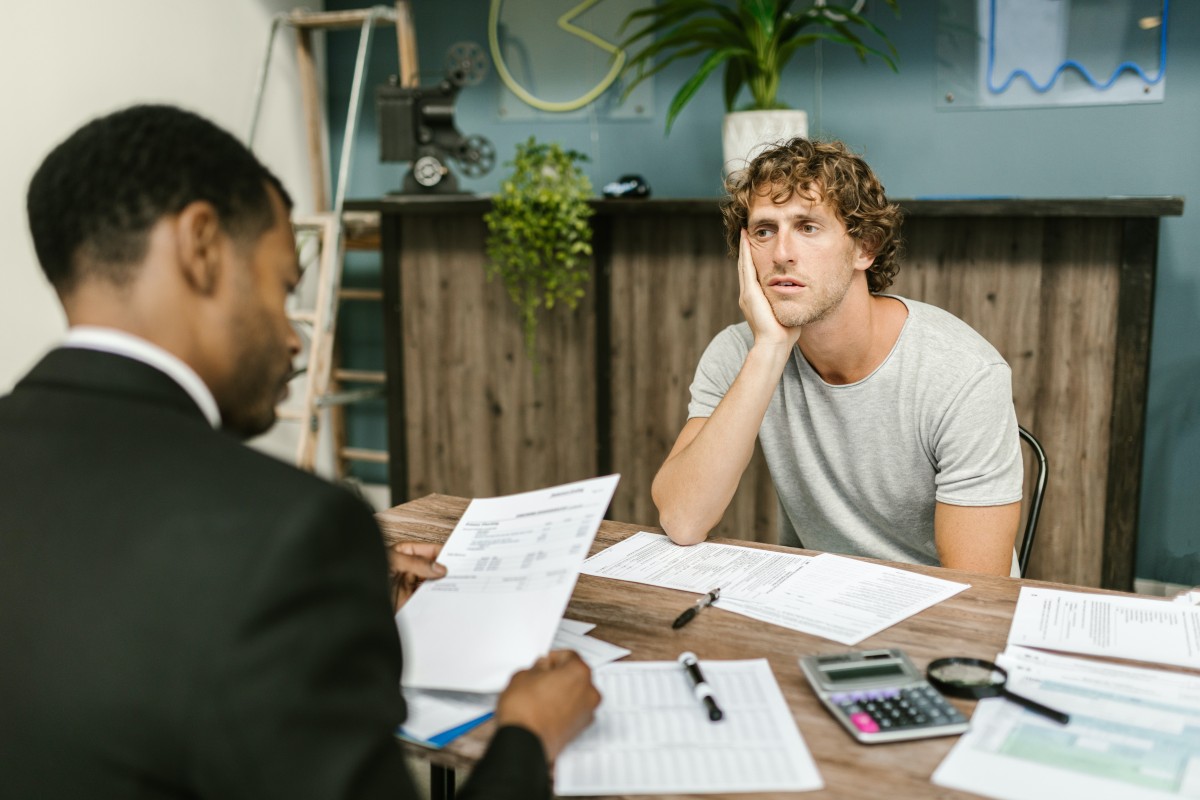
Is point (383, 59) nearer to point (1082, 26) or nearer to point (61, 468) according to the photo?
point (1082, 26)

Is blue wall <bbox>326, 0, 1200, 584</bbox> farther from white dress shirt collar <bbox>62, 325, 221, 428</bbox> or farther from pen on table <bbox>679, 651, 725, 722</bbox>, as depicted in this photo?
white dress shirt collar <bbox>62, 325, 221, 428</bbox>

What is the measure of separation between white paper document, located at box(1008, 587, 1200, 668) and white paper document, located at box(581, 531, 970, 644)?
11 centimetres

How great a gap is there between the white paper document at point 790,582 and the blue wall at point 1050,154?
186 centimetres

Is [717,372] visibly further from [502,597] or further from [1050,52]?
[1050,52]

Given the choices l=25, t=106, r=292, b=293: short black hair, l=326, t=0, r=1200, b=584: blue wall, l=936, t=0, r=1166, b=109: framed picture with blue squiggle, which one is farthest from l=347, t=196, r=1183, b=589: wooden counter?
l=25, t=106, r=292, b=293: short black hair

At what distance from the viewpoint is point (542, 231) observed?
3.01 m

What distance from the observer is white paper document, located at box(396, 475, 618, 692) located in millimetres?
1020

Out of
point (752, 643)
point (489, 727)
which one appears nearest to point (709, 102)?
point (752, 643)

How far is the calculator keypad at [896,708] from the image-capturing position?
952 millimetres

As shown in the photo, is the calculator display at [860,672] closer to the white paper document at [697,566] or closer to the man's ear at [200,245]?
the white paper document at [697,566]

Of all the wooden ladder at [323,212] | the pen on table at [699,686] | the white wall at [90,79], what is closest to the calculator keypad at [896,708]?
the pen on table at [699,686]

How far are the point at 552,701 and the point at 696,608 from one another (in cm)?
36

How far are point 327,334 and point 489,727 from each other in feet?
9.13

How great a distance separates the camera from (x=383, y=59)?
3854mm
